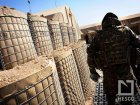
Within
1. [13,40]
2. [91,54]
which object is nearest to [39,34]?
[13,40]

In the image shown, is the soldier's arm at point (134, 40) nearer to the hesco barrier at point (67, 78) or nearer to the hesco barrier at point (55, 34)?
the hesco barrier at point (67, 78)

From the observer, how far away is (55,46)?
8461mm

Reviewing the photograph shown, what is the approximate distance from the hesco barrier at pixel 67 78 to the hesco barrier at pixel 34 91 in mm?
1196

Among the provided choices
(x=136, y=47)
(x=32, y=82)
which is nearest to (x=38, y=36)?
(x=136, y=47)

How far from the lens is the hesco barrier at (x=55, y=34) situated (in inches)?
324

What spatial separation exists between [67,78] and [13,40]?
5.31 feet

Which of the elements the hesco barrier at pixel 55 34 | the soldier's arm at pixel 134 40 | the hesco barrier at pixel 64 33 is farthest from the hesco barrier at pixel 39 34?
the soldier's arm at pixel 134 40

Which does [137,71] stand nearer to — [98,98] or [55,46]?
[98,98]

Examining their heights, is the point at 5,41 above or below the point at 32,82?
above

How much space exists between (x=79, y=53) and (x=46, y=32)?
1.58 m

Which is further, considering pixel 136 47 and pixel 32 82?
pixel 136 47

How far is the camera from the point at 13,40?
474 cm

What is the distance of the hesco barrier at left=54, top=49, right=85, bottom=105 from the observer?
4.59 m

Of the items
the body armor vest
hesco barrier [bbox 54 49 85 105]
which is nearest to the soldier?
the body armor vest
